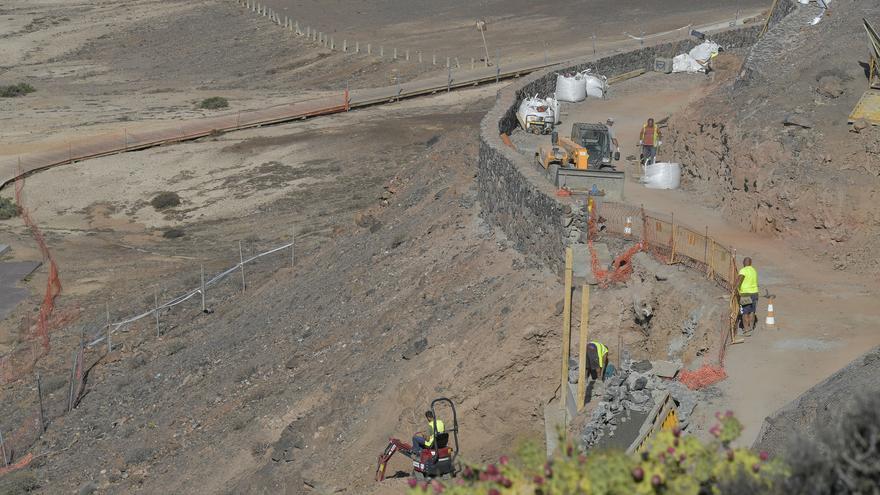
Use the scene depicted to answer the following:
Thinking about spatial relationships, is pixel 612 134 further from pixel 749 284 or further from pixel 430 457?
pixel 430 457

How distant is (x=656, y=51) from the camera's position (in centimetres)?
3709

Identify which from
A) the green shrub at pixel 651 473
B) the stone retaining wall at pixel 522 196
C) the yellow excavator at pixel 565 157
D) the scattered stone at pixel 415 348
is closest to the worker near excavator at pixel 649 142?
the yellow excavator at pixel 565 157

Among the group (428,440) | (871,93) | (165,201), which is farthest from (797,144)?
(165,201)

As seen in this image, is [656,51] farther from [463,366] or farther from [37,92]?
[37,92]

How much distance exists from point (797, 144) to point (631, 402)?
31.6 ft

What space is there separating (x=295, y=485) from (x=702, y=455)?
968cm

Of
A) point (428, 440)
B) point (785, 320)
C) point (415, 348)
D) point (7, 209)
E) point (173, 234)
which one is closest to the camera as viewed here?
point (428, 440)

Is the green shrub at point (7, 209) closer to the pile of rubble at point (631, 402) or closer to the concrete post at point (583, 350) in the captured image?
the concrete post at point (583, 350)

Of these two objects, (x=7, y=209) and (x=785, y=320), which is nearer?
(x=785, y=320)

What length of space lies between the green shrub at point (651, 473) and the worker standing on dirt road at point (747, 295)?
26.1 feet

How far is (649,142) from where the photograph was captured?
85.4 ft

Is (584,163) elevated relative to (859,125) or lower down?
lower down

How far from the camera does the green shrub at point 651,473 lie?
8.27 metres

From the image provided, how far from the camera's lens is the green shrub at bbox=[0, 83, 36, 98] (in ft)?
193
